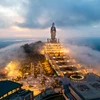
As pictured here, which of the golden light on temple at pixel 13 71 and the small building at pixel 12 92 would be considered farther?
the golden light on temple at pixel 13 71

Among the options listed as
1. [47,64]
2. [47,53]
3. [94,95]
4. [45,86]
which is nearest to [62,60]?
[47,64]

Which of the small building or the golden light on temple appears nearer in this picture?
the small building

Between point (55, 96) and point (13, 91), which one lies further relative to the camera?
point (55, 96)

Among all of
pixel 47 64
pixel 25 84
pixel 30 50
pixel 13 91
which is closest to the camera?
pixel 13 91

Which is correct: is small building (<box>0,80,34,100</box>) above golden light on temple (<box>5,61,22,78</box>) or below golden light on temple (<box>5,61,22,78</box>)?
above

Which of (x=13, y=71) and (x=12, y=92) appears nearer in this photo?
(x=12, y=92)

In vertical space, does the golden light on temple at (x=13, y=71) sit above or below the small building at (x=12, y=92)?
below

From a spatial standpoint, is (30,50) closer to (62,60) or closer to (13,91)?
(62,60)

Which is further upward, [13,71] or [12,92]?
[12,92]
